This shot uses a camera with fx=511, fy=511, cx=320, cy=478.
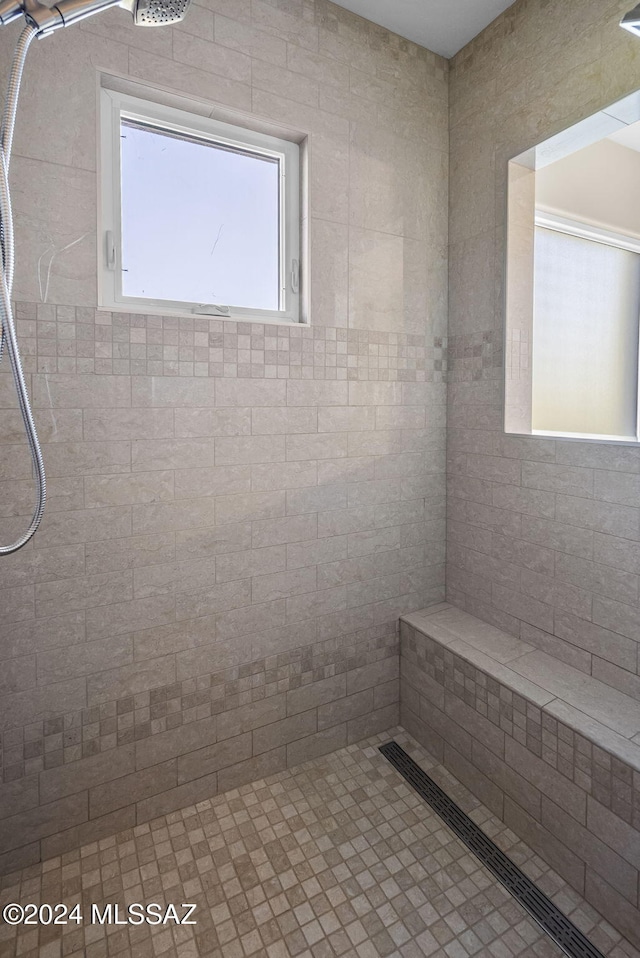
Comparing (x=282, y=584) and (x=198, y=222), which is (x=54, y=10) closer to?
(x=198, y=222)

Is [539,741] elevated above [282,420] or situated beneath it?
situated beneath

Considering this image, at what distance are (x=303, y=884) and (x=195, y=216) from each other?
6.59 feet

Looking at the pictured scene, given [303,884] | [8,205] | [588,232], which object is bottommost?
[303,884]

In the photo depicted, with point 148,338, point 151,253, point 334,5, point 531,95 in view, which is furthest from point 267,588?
point 334,5

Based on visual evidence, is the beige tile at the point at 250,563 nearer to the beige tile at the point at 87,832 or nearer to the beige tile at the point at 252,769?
the beige tile at the point at 252,769

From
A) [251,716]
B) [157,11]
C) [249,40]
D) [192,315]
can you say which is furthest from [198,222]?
[251,716]

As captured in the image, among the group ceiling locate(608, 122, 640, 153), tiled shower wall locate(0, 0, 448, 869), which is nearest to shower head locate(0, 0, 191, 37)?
tiled shower wall locate(0, 0, 448, 869)

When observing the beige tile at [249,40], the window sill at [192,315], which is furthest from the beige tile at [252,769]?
the beige tile at [249,40]

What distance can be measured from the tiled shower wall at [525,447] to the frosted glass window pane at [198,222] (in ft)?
2.56

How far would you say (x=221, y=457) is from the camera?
1.65 meters

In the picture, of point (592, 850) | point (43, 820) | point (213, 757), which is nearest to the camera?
point (592, 850)

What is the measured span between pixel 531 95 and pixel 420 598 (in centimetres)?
186

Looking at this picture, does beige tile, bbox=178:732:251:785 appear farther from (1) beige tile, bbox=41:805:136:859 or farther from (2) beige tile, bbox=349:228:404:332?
(2) beige tile, bbox=349:228:404:332

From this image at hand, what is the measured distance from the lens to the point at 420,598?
2.13 metres
